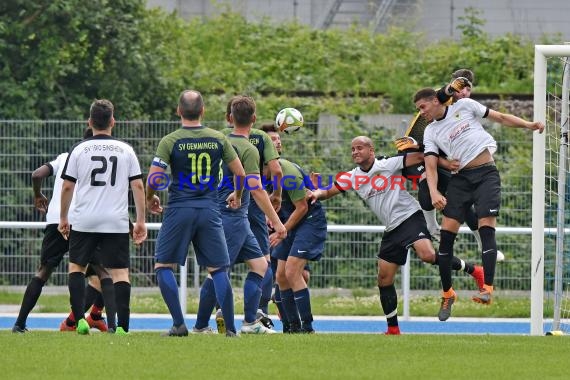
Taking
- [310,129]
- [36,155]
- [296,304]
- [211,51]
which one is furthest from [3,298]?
[211,51]

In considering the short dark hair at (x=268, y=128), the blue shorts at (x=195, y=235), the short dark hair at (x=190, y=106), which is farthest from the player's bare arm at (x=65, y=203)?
the short dark hair at (x=268, y=128)

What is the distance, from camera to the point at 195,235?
1186cm

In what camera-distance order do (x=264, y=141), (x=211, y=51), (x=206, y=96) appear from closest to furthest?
(x=264, y=141) < (x=206, y=96) < (x=211, y=51)

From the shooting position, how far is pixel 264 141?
13.2 meters

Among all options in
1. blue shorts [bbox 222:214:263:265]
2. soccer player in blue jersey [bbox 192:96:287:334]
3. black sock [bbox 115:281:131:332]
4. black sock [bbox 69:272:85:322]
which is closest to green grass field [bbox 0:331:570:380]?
black sock [bbox 115:281:131:332]

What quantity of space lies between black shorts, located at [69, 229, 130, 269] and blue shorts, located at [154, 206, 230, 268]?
48cm

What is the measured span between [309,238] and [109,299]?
7.32 feet

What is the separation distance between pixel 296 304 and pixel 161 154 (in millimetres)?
3262

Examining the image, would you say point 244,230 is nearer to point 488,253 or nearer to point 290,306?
point 290,306

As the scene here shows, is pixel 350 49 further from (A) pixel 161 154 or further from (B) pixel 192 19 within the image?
(A) pixel 161 154

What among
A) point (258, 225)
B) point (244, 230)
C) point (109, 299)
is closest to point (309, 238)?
point (258, 225)

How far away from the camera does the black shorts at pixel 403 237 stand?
527 inches

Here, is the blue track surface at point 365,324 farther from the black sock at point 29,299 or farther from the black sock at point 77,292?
the black sock at point 77,292

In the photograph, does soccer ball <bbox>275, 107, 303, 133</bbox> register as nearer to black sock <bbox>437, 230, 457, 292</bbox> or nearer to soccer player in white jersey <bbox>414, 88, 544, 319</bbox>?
soccer player in white jersey <bbox>414, 88, 544, 319</bbox>
